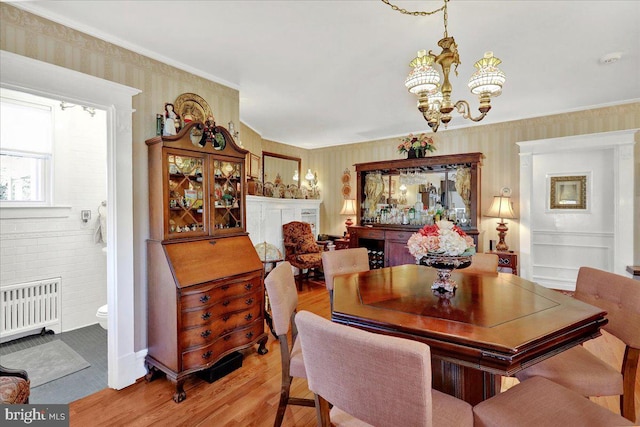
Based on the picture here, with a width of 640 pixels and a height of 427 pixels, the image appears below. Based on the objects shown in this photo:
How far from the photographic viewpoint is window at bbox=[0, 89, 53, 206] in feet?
10.1

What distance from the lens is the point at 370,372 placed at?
3.30ft

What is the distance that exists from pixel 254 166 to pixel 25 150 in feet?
9.01

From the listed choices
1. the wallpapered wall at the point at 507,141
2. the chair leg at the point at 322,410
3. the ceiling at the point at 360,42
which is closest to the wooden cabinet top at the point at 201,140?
the ceiling at the point at 360,42

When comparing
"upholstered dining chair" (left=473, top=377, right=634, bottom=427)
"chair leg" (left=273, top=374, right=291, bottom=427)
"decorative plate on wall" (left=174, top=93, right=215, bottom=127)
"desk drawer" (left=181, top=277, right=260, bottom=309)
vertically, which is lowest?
"chair leg" (left=273, top=374, right=291, bottom=427)

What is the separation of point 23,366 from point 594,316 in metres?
3.97

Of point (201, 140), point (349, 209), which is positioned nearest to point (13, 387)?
point (201, 140)

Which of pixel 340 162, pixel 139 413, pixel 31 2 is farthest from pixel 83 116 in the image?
pixel 340 162

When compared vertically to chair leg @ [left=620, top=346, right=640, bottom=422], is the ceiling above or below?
above

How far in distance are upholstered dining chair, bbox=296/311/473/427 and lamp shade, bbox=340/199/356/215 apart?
4726 millimetres

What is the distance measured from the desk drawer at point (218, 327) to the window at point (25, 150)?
2334 mm

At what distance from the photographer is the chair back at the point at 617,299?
1.64 metres

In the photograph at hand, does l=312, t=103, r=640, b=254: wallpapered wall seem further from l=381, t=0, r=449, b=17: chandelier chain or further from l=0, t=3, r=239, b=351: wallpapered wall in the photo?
l=0, t=3, r=239, b=351: wallpapered wall

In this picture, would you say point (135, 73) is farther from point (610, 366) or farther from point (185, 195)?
point (610, 366)

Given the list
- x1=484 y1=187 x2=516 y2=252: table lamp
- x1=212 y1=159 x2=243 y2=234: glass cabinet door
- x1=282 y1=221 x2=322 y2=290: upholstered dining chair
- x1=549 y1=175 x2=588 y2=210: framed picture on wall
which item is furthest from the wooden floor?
x1=549 y1=175 x2=588 y2=210: framed picture on wall
